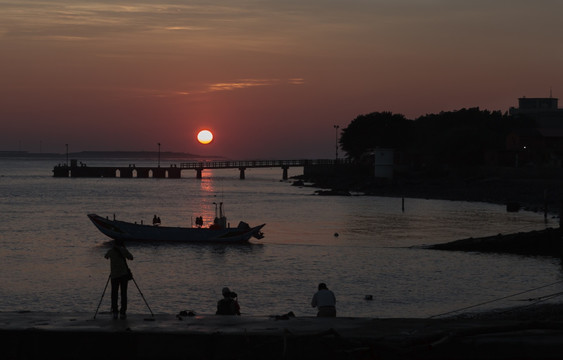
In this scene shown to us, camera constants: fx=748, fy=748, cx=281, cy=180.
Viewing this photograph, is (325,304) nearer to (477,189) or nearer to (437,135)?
(477,189)

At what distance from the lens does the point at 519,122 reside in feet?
587

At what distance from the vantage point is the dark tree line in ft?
414

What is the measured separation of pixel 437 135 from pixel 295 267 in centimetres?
12380

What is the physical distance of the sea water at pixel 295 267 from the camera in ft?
105

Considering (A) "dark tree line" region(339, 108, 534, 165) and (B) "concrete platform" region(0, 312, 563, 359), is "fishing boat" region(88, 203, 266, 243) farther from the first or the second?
(A) "dark tree line" region(339, 108, 534, 165)

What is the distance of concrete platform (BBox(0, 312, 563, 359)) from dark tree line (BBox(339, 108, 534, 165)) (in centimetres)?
11312

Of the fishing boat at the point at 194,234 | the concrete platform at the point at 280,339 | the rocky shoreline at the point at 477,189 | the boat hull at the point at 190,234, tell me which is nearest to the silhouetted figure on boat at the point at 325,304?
the concrete platform at the point at 280,339

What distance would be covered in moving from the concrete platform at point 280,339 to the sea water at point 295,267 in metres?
13.6

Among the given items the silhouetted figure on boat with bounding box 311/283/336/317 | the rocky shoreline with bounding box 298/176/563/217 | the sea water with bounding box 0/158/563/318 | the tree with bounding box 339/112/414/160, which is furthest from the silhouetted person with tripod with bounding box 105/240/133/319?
the tree with bounding box 339/112/414/160

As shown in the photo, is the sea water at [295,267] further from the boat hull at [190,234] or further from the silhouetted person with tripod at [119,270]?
the silhouetted person with tripod at [119,270]

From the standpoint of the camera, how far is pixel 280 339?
568 inches

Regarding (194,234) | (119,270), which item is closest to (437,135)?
(194,234)

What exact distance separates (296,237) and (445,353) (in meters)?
47.4

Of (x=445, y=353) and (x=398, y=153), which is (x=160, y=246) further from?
(x=398, y=153)
